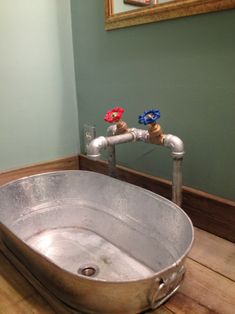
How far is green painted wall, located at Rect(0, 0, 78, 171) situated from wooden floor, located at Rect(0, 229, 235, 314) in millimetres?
413

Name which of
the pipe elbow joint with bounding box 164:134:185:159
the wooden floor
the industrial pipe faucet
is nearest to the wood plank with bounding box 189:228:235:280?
the wooden floor

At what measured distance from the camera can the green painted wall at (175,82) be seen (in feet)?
2.22

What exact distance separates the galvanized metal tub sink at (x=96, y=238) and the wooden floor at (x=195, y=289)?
0.08ft

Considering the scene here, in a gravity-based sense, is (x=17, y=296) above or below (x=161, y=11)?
below

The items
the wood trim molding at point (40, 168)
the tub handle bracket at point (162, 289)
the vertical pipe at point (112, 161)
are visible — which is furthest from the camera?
the wood trim molding at point (40, 168)

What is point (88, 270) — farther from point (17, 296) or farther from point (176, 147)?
point (176, 147)

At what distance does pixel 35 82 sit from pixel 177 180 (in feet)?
1.82

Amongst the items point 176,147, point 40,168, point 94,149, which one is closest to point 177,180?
point 176,147

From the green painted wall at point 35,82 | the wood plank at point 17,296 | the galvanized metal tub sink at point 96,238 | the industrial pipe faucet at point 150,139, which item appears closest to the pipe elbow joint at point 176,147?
the industrial pipe faucet at point 150,139

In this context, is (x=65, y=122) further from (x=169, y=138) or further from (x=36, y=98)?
(x=169, y=138)

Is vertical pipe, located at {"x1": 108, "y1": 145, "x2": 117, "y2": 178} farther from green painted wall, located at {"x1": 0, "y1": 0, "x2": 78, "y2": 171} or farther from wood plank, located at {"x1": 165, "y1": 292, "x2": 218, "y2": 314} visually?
wood plank, located at {"x1": 165, "y1": 292, "x2": 218, "y2": 314}

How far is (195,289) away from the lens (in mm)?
568

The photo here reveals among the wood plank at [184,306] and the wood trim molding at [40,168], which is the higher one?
the wood trim molding at [40,168]

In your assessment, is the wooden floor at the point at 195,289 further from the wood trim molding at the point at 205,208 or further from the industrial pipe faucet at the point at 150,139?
the industrial pipe faucet at the point at 150,139
